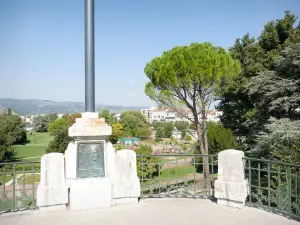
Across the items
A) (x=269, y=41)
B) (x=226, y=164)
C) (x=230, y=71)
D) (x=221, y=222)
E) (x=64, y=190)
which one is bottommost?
(x=221, y=222)

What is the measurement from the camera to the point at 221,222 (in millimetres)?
4555

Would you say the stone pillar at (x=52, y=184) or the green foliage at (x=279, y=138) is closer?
the stone pillar at (x=52, y=184)

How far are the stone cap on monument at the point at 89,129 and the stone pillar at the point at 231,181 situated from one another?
218 cm

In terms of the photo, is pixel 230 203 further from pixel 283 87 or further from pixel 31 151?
pixel 31 151

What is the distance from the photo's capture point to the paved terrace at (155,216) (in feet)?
14.9

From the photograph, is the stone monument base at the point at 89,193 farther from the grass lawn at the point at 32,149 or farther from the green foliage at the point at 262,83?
the grass lawn at the point at 32,149

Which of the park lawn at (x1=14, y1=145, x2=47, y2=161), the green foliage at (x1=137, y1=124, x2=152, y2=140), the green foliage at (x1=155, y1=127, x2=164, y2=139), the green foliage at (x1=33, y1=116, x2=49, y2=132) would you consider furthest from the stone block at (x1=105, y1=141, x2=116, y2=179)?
the green foliage at (x1=33, y1=116, x2=49, y2=132)

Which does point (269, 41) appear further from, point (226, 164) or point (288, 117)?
point (226, 164)

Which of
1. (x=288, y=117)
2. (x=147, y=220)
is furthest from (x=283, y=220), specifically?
(x=288, y=117)

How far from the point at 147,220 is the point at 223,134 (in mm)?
19244

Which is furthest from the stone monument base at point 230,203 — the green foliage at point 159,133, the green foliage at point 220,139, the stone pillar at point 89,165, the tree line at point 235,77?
the green foliage at point 159,133

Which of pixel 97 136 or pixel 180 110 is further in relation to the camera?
pixel 180 110

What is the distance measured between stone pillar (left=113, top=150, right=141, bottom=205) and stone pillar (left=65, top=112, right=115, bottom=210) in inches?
6.6

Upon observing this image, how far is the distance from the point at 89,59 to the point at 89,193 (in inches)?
93.2
